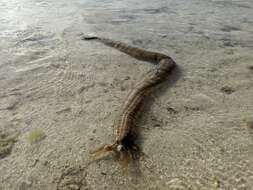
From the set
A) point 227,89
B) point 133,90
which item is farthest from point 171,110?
point 227,89

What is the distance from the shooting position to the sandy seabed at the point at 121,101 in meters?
2.40

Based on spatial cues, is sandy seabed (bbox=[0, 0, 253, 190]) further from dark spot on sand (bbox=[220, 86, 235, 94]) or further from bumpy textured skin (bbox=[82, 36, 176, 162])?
bumpy textured skin (bbox=[82, 36, 176, 162])

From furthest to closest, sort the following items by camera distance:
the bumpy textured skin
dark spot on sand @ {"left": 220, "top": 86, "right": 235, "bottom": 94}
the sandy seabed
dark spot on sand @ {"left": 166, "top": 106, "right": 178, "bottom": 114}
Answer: dark spot on sand @ {"left": 220, "top": 86, "right": 235, "bottom": 94}
dark spot on sand @ {"left": 166, "top": 106, "right": 178, "bottom": 114}
the bumpy textured skin
the sandy seabed

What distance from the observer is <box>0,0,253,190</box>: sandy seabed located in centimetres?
240

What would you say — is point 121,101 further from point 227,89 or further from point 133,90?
point 227,89

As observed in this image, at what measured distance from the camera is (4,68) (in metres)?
4.17

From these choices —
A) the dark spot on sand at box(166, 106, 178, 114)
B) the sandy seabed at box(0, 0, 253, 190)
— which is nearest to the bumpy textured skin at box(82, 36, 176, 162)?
the sandy seabed at box(0, 0, 253, 190)

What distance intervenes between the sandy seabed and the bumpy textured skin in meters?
0.11

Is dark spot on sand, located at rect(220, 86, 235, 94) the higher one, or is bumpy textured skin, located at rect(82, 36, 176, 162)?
bumpy textured skin, located at rect(82, 36, 176, 162)

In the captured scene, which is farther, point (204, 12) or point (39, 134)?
point (204, 12)

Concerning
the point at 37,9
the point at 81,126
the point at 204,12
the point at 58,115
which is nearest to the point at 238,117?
the point at 81,126

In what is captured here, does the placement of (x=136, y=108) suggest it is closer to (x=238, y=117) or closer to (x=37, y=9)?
(x=238, y=117)

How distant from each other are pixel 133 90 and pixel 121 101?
0.21 metres

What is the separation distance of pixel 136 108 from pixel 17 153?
1.29 meters
